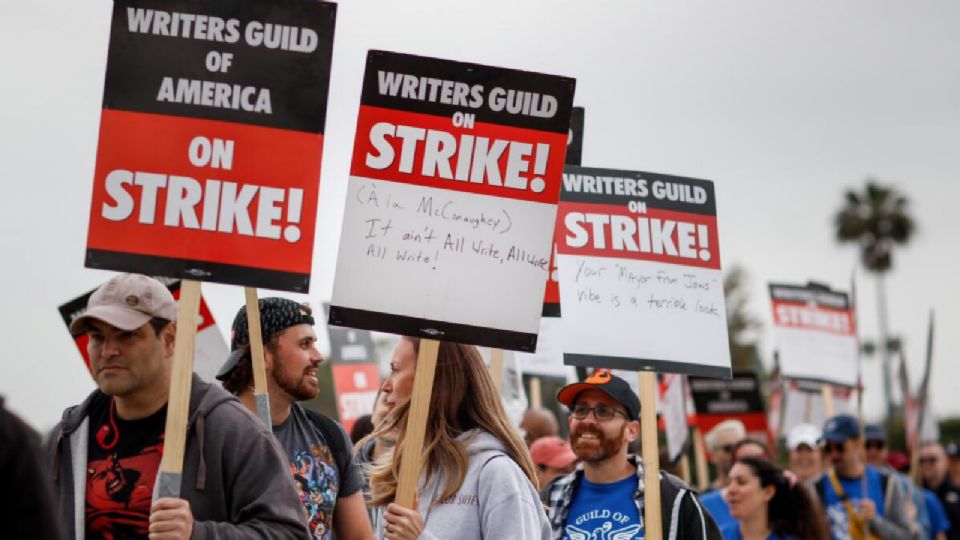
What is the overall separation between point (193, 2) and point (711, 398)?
10687 millimetres

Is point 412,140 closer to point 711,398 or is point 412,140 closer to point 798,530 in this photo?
point 798,530

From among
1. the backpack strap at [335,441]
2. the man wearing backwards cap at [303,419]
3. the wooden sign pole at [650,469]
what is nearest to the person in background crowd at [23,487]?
the man wearing backwards cap at [303,419]

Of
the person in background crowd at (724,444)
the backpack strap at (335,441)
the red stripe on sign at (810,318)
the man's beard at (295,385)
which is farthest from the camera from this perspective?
the red stripe on sign at (810,318)

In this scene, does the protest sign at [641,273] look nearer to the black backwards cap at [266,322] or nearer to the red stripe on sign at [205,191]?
the black backwards cap at [266,322]

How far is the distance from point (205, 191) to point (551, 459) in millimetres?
A: 4479

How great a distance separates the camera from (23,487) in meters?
3.04

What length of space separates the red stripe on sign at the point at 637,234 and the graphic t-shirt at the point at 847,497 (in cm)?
476

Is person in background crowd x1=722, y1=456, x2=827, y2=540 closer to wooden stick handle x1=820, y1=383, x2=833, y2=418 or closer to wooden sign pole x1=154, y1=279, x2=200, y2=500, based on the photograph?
wooden stick handle x1=820, y1=383, x2=833, y2=418

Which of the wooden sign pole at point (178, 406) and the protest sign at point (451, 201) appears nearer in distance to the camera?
the wooden sign pole at point (178, 406)

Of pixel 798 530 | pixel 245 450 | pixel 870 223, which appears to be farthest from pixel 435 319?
pixel 870 223

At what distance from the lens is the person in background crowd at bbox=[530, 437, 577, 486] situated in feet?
28.9

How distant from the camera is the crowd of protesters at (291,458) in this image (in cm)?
439

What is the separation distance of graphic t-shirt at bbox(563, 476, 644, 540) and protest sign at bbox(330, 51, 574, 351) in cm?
159

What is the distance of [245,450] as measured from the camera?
14.6ft
